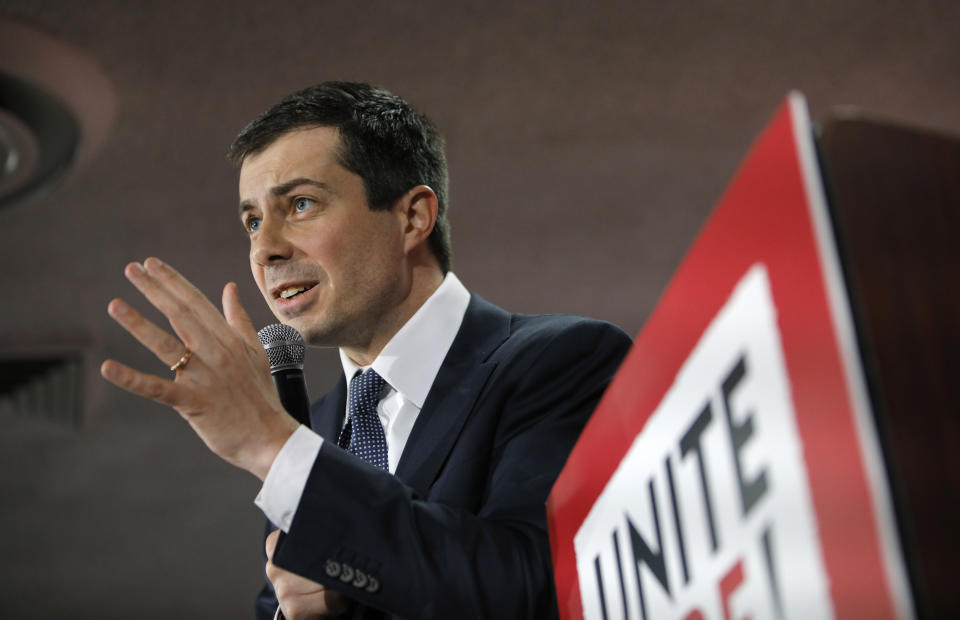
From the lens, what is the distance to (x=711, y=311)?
0.55 metres

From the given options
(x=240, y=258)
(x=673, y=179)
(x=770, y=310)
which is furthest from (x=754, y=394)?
(x=240, y=258)

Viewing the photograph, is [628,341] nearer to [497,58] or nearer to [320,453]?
[320,453]

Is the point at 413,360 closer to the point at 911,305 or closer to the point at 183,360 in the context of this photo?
the point at 183,360

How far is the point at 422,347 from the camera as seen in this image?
1.24m

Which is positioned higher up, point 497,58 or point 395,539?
point 497,58

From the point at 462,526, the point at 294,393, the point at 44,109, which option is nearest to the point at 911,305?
the point at 462,526

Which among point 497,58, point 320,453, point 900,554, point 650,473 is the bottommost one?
point 900,554

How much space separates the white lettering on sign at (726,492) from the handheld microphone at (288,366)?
0.55 m

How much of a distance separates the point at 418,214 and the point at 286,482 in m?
0.64

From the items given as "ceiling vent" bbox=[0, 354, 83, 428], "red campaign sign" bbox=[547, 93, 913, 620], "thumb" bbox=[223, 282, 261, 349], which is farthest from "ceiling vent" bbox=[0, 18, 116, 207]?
"red campaign sign" bbox=[547, 93, 913, 620]

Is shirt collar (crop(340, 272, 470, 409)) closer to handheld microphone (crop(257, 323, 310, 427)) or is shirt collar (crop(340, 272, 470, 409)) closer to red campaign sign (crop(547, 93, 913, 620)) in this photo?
handheld microphone (crop(257, 323, 310, 427))

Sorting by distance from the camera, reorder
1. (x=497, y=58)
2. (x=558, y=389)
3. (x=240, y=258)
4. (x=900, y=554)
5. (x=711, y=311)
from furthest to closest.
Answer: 1. (x=240, y=258)
2. (x=497, y=58)
3. (x=558, y=389)
4. (x=711, y=311)
5. (x=900, y=554)

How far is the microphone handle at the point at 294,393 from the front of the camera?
1.13 meters

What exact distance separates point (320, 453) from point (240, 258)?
12.3 feet
